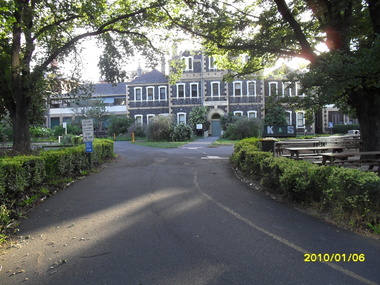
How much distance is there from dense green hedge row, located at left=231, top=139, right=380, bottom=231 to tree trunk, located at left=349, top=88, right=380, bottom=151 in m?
5.47

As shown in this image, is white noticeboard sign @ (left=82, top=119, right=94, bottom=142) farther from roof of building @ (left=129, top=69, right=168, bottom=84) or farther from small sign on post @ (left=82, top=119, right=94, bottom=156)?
roof of building @ (left=129, top=69, right=168, bottom=84)

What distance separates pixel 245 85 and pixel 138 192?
34.7 m

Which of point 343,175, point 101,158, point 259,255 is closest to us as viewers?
point 259,255

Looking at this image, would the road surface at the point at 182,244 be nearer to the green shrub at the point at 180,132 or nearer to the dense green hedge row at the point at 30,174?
the dense green hedge row at the point at 30,174

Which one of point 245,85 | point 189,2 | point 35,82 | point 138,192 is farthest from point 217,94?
point 138,192

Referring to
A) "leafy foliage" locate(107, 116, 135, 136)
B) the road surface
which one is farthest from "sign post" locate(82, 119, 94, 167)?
"leafy foliage" locate(107, 116, 135, 136)

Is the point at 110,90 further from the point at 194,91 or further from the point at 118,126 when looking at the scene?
the point at 194,91

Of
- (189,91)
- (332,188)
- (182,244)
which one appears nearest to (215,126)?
(189,91)

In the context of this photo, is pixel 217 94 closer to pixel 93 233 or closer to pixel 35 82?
pixel 35 82

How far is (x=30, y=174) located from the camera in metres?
7.77

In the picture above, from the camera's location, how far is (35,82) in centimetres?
1297

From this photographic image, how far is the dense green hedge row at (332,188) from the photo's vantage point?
5.19 m
